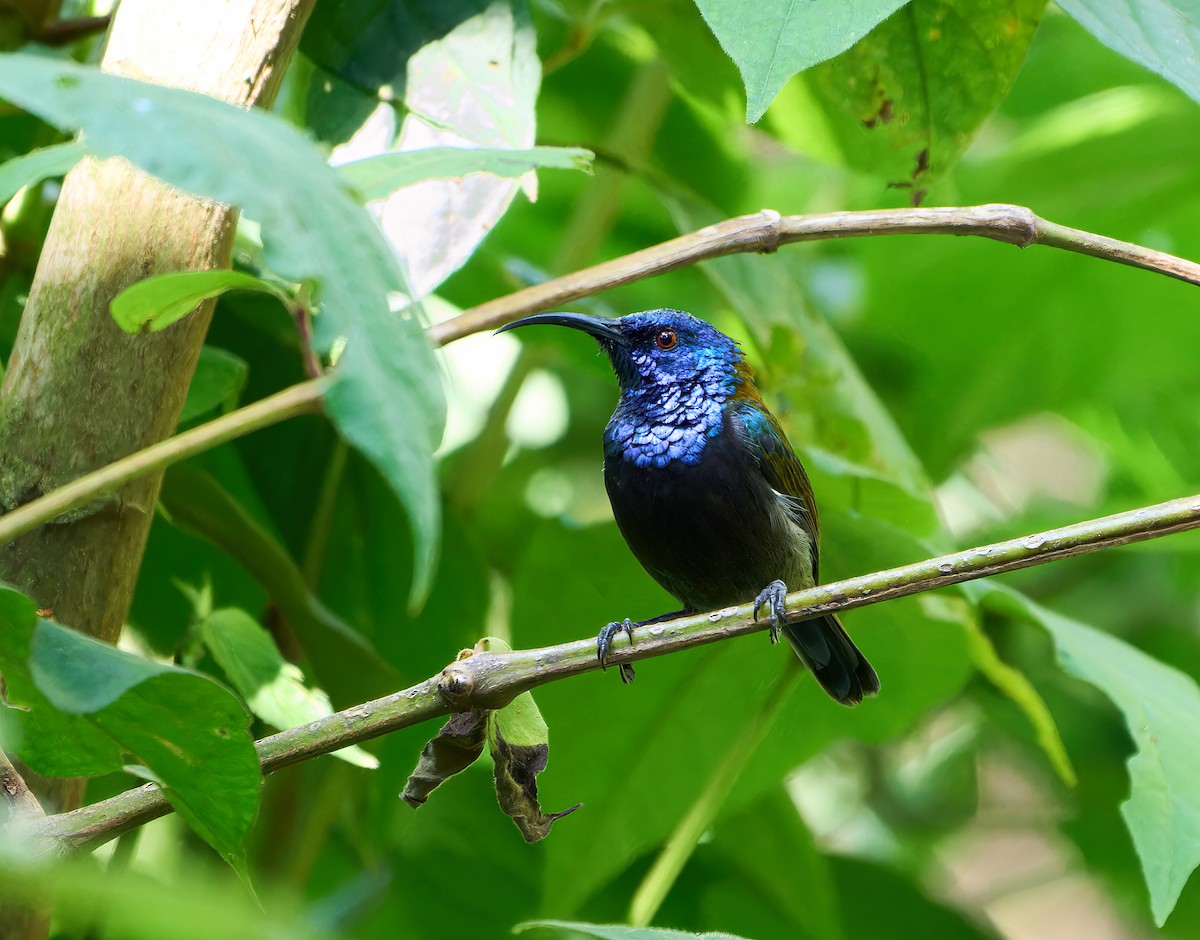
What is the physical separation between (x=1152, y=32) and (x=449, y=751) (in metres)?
1.04

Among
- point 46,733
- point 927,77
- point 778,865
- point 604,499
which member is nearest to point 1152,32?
point 927,77

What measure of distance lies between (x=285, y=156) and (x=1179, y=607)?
3.13 meters

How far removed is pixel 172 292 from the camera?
1.00 meters

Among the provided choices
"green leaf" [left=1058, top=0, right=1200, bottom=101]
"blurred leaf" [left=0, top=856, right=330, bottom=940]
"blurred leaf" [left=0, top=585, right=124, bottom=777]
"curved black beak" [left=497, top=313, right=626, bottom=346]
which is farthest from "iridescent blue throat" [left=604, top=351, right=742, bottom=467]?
"blurred leaf" [left=0, top=856, right=330, bottom=940]

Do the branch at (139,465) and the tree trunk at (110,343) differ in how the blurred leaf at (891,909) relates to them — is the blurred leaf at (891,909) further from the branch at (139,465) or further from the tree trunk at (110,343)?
the branch at (139,465)

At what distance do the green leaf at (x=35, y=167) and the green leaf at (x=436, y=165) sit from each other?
0.22m

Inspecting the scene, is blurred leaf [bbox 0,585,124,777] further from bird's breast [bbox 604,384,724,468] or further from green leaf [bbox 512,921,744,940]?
bird's breast [bbox 604,384,724,468]

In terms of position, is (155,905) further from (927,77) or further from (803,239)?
(927,77)

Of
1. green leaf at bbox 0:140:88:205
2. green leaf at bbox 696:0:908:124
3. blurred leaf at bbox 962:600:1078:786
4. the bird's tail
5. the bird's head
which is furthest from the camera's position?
the bird's head

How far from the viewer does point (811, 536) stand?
2.21m

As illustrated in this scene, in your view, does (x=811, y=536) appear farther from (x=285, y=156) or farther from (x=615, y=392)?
(x=285, y=156)

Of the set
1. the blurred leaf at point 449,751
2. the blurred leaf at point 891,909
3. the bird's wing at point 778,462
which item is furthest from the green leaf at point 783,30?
the blurred leaf at point 891,909

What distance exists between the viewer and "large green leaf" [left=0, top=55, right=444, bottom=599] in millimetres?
709

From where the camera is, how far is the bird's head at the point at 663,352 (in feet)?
7.84
